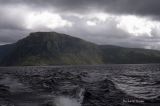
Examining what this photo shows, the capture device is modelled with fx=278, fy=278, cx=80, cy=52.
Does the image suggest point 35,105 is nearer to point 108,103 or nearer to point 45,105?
point 45,105

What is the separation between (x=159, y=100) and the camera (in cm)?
2970

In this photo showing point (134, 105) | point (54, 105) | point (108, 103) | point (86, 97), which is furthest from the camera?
point (86, 97)

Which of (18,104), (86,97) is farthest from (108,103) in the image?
(18,104)

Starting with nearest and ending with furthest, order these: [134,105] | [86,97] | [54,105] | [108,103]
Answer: [54,105]
[134,105]
[108,103]
[86,97]

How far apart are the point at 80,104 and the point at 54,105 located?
3165 mm

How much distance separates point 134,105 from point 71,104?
19.5 ft

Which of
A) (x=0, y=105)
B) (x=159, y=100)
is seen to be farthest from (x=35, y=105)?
(x=159, y=100)

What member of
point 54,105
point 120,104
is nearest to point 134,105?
point 120,104

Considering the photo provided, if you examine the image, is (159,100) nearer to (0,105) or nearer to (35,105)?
(35,105)

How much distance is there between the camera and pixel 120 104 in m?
26.9

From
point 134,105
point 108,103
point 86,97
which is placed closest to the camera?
point 134,105

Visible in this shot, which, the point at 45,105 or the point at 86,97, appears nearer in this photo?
the point at 45,105

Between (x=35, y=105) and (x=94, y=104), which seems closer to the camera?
(x=35, y=105)

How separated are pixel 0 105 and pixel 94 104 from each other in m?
8.95
